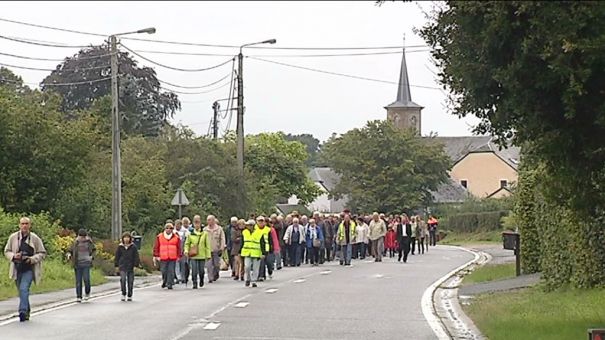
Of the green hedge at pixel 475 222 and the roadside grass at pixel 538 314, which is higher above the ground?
the green hedge at pixel 475 222

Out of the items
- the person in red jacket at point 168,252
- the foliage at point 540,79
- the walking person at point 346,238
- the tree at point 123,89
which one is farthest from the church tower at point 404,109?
the foliage at point 540,79

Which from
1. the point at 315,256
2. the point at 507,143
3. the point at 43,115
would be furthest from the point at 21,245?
the point at 315,256

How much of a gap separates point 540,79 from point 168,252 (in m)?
16.4

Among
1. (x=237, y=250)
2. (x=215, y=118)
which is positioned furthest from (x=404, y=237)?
(x=215, y=118)

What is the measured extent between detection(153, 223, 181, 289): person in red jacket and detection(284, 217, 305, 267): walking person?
10425 millimetres

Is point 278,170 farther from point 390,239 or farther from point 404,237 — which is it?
point 404,237

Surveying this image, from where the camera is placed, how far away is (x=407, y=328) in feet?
59.1

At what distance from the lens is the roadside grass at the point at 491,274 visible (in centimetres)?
2934

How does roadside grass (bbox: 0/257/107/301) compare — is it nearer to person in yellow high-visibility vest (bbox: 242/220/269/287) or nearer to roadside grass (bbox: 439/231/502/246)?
person in yellow high-visibility vest (bbox: 242/220/269/287)

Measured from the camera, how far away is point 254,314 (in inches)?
791

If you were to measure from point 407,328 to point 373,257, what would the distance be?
27.0m

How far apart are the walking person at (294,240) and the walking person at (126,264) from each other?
13.6m

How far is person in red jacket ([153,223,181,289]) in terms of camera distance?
27.5 m

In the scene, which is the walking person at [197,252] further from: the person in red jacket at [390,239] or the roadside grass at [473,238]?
the roadside grass at [473,238]
